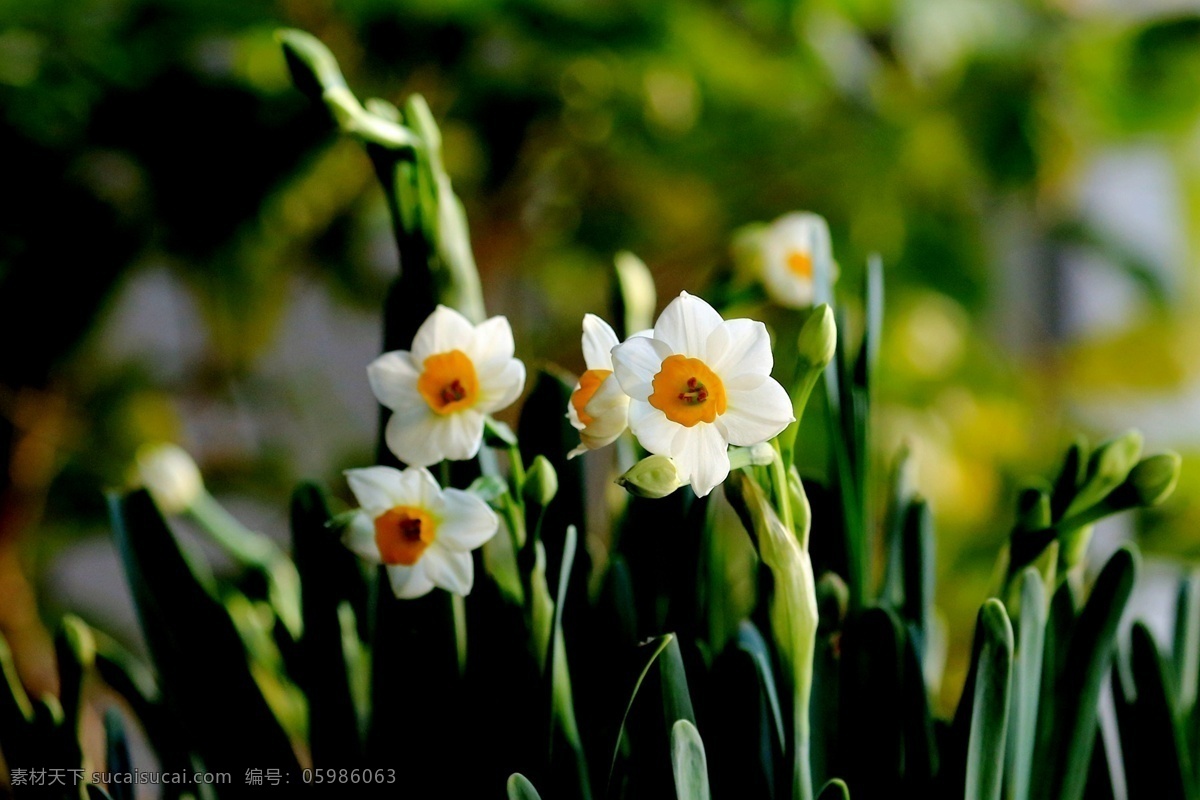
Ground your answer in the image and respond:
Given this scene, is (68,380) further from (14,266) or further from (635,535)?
(635,535)

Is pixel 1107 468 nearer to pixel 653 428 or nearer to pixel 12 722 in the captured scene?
pixel 653 428

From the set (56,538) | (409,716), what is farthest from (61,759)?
(56,538)

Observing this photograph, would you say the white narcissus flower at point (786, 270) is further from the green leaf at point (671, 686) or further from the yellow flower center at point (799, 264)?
the green leaf at point (671, 686)

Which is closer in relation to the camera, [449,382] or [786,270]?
[449,382]

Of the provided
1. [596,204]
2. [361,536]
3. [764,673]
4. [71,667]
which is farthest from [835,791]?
[596,204]

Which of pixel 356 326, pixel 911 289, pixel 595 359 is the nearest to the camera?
pixel 595 359

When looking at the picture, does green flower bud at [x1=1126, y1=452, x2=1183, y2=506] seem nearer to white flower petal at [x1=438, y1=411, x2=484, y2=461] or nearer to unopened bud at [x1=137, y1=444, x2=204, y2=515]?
white flower petal at [x1=438, y1=411, x2=484, y2=461]

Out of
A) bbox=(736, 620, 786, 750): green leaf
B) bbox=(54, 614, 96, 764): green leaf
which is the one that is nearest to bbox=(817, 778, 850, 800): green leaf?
bbox=(736, 620, 786, 750): green leaf

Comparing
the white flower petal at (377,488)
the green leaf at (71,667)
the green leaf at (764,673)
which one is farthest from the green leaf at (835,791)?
the green leaf at (71,667)
